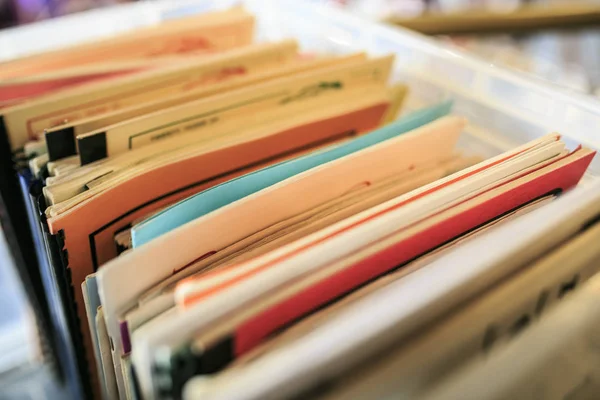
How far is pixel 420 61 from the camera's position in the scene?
655 mm

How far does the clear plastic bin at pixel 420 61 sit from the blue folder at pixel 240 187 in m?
0.13

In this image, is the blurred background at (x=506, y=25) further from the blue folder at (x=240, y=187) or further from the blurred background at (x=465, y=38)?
the blue folder at (x=240, y=187)

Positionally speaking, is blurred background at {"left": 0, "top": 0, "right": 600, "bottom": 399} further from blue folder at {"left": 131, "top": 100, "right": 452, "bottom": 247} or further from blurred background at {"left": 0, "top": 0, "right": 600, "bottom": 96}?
blue folder at {"left": 131, "top": 100, "right": 452, "bottom": 247}

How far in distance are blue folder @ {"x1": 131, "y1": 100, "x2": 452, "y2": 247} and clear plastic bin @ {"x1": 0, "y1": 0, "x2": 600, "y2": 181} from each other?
0.13m

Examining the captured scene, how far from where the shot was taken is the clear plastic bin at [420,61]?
0.54 meters

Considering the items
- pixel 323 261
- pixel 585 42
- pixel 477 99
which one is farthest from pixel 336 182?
pixel 585 42

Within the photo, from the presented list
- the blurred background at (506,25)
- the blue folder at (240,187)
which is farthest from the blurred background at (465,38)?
the blue folder at (240,187)

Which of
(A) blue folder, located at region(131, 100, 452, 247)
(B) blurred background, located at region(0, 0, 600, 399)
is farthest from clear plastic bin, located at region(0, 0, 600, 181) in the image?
(A) blue folder, located at region(131, 100, 452, 247)

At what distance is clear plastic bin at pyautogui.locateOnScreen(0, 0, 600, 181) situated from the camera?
54 cm

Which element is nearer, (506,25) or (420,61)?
(420,61)

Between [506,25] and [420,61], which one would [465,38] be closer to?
[506,25]

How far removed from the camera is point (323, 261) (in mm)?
329

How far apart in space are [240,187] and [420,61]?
1.16 feet

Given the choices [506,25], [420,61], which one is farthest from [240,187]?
[506,25]
